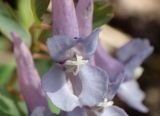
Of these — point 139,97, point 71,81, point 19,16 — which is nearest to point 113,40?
point 139,97

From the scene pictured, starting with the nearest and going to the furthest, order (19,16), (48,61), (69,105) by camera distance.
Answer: (69,105), (19,16), (48,61)

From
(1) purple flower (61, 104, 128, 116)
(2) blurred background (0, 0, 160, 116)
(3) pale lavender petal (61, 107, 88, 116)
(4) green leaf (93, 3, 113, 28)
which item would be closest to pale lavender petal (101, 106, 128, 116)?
(1) purple flower (61, 104, 128, 116)

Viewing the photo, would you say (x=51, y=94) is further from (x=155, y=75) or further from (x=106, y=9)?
(x=155, y=75)

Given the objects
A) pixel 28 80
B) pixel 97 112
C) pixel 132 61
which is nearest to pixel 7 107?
pixel 28 80

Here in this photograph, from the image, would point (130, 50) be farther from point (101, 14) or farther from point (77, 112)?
point (77, 112)

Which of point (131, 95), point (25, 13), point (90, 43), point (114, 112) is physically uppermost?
point (90, 43)

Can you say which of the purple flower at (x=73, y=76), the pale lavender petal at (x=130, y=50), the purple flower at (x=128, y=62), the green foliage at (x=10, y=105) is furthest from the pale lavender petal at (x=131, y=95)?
the purple flower at (x=73, y=76)

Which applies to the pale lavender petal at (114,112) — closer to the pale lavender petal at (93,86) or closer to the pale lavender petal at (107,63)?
the pale lavender petal at (93,86)

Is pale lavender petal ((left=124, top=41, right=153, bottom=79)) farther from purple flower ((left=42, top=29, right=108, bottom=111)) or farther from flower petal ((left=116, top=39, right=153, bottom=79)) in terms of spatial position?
purple flower ((left=42, top=29, right=108, bottom=111))
